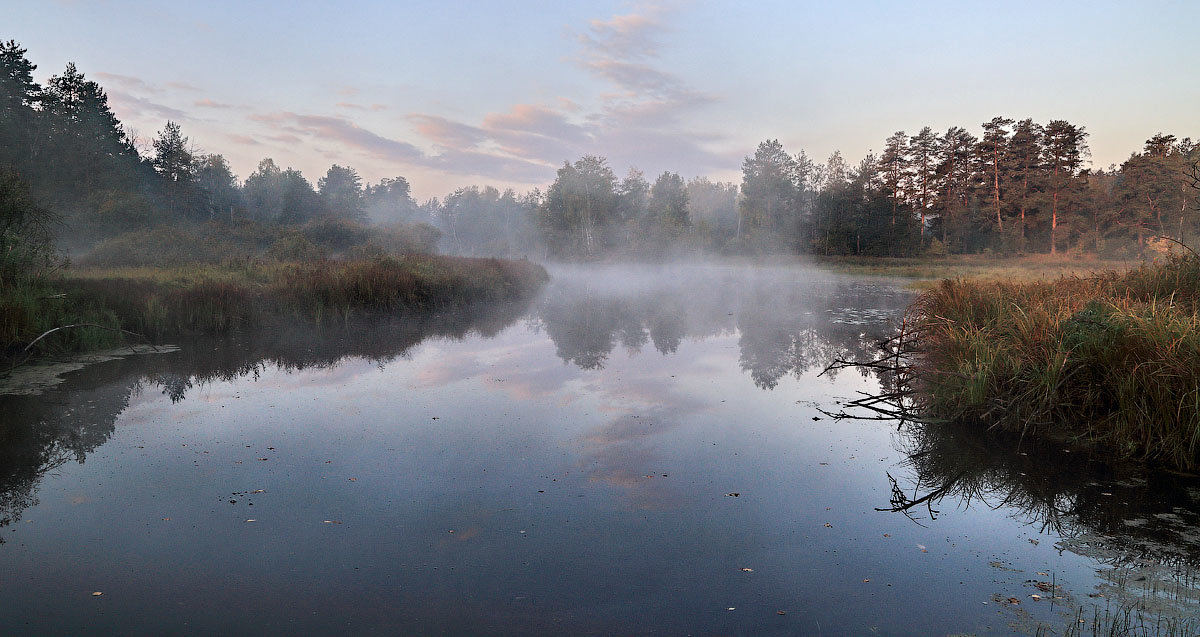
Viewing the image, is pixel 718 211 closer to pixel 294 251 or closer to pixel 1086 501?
pixel 294 251

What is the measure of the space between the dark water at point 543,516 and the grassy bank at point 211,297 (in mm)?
1626

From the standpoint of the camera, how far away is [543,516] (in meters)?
4.23

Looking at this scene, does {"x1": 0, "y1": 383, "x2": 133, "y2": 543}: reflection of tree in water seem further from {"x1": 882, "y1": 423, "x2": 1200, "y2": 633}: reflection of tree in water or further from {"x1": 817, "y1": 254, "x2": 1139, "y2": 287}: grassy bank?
{"x1": 817, "y1": 254, "x2": 1139, "y2": 287}: grassy bank

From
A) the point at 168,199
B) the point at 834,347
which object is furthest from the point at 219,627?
the point at 168,199

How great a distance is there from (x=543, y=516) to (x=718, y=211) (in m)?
82.6

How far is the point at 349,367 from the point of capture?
30.2 feet

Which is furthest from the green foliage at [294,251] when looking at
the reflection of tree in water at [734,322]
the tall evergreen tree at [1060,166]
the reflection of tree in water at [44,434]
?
the tall evergreen tree at [1060,166]

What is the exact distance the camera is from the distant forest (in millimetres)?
33250

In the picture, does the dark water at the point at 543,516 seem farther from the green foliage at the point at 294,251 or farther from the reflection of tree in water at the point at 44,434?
the green foliage at the point at 294,251

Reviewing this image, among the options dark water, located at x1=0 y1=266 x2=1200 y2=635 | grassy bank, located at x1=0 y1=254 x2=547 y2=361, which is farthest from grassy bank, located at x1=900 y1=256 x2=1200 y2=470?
grassy bank, located at x1=0 y1=254 x2=547 y2=361

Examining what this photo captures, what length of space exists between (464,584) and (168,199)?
179ft

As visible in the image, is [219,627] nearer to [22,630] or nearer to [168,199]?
[22,630]

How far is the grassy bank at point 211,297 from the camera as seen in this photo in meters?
9.00

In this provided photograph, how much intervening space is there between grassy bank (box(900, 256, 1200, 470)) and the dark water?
1.56 ft
